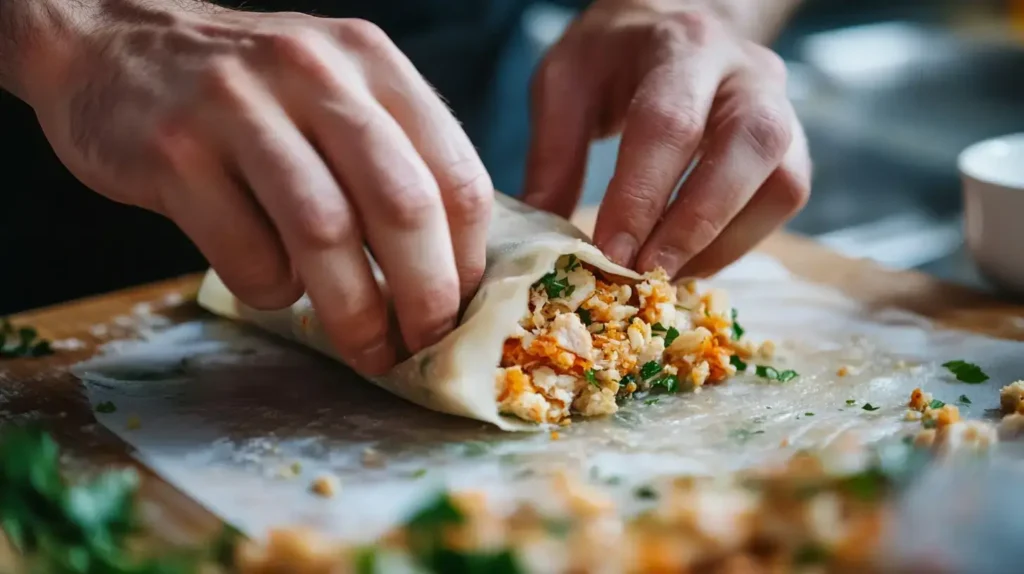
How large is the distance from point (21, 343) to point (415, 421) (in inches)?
32.1

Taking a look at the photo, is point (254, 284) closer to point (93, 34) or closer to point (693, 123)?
point (93, 34)

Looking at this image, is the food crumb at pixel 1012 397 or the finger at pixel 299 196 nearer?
the finger at pixel 299 196

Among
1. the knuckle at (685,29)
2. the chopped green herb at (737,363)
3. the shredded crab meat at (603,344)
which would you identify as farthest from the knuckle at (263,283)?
the knuckle at (685,29)

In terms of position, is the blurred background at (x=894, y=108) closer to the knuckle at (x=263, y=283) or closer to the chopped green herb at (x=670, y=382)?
the chopped green herb at (x=670, y=382)

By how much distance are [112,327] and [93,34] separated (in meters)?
0.71

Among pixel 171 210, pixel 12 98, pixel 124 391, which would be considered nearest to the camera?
pixel 171 210

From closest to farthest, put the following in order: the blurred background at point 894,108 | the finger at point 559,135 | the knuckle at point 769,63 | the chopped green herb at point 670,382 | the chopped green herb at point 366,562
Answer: the chopped green herb at point 366,562, the chopped green herb at point 670,382, the knuckle at point 769,63, the finger at point 559,135, the blurred background at point 894,108

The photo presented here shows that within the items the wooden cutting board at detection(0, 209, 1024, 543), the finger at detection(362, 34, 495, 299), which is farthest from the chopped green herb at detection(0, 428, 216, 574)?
the finger at detection(362, 34, 495, 299)

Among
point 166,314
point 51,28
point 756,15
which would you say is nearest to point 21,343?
point 166,314

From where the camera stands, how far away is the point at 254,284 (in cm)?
148

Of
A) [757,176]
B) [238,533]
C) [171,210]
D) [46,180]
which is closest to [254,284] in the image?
[171,210]

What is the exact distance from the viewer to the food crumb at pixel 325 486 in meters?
1.38

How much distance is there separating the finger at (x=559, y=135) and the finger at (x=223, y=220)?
73 centimetres

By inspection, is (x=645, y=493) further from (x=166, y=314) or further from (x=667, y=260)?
(x=166, y=314)
